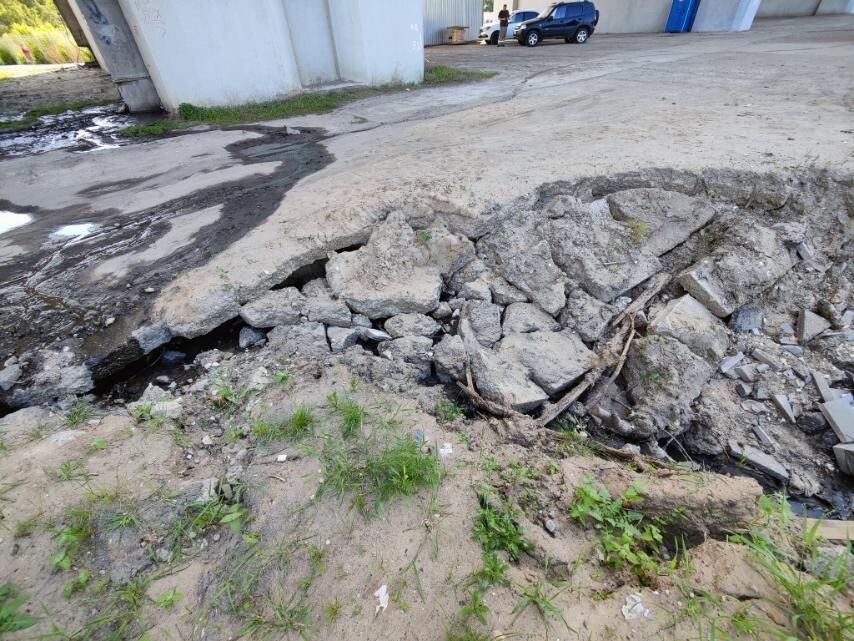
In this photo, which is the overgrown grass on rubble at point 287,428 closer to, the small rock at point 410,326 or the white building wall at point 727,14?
the small rock at point 410,326

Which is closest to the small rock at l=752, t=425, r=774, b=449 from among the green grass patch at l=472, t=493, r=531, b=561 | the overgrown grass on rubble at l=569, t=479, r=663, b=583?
the overgrown grass on rubble at l=569, t=479, r=663, b=583

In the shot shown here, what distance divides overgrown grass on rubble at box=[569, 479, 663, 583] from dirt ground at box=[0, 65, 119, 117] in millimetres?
12723

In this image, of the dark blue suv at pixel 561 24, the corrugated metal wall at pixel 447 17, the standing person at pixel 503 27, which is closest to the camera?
the dark blue suv at pixel 561 24

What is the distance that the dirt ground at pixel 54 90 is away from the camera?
9.38 metres

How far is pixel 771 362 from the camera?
3.52 metres

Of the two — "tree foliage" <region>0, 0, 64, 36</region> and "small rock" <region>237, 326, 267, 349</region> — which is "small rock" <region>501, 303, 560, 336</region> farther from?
"tree foliage" <region>0, 0, 64, 36</region>

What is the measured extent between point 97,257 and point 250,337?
68.9 inches

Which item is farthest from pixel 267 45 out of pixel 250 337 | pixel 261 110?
pixel 250 337

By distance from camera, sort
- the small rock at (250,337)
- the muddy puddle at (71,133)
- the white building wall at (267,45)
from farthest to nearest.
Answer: the white building wall at (267,45) → the muddy puddle at (71,133) → the small rock at (250,337)

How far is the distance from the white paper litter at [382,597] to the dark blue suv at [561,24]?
2043cm

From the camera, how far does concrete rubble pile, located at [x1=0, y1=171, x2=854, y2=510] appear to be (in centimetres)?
315

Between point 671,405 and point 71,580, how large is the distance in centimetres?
386

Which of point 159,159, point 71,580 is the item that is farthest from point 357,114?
point 71,580

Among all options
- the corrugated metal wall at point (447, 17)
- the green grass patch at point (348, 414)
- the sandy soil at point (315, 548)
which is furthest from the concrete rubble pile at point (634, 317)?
the corrugated metal wall at point (447, 17)
